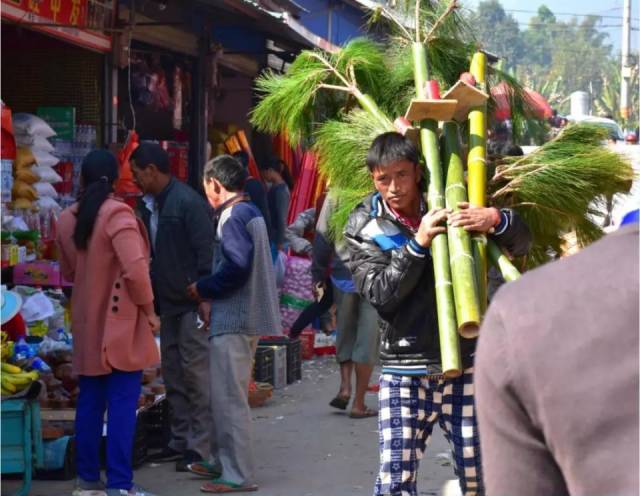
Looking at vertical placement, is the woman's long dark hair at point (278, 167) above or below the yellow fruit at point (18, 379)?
above

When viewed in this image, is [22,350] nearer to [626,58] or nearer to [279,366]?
[279,366]

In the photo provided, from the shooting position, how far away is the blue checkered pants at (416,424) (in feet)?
14.1

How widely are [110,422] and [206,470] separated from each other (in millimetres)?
941

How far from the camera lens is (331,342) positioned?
38.9ft

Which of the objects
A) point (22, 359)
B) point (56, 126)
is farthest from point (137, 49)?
point (22, 359)

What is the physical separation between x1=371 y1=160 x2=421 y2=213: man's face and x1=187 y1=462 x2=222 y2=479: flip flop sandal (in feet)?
9.47

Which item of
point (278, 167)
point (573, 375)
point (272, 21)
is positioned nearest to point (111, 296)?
point (272, 21)

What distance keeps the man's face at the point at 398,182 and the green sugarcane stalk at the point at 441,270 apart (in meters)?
0.08

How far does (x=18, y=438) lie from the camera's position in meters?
5.93

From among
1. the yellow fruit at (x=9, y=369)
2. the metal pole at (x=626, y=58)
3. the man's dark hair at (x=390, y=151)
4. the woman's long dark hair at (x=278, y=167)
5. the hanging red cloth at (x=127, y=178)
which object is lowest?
the yellow fruit at (x=9, y=369)

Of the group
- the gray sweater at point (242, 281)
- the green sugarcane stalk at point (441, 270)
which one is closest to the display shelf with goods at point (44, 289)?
the gray sweater at point (242, 281)

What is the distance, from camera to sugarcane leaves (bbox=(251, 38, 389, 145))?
5.16 meters

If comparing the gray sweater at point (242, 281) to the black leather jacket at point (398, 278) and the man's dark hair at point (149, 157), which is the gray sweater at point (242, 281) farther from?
the black leather jacket at point (398, 278)

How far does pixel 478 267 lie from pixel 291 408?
203 inches
